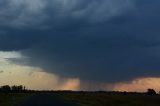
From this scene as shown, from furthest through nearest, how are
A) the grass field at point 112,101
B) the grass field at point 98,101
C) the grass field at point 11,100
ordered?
the grass field at point 112,101
the grass field at point 98,101
the grass field at point 11,100

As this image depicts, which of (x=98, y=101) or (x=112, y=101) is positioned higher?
(x=112, y=101)

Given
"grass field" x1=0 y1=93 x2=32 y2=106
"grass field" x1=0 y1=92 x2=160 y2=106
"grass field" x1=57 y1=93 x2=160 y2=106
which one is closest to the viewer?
"grass field" x1=0 y1=93 x2=32 y2=106

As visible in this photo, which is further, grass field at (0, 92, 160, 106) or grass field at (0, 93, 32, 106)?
grass field at (0, 92, 160, 106)

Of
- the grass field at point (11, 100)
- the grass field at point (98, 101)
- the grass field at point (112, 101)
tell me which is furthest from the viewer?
the grass field at point (112, 101)

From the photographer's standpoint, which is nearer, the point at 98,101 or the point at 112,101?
the point at 98,101

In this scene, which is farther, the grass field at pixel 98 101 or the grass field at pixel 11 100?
the grass field at pixel 98 101

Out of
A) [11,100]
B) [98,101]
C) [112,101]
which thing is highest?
[112,101]

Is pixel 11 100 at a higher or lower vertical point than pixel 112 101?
lower

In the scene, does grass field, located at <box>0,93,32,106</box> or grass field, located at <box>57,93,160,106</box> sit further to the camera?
grass field, located at <box>57,93,160,106</box>

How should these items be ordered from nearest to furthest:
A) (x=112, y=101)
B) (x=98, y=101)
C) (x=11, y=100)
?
(x=11, y=100), (x=98, y=101), (x=112, y=101)

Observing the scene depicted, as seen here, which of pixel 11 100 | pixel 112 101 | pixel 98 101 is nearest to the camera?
pixel 11 100

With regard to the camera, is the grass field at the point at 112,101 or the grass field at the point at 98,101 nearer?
the grass field at the point at 98,101

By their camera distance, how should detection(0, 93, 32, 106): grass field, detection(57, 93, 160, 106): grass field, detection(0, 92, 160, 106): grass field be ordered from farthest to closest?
1. detection(57, 93, 160, 106): grass field
2. detection(0, 92, 160, 106): grass field
3. detection(0, 93, 32, 106): grass field

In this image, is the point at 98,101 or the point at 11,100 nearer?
the point at 11,100
